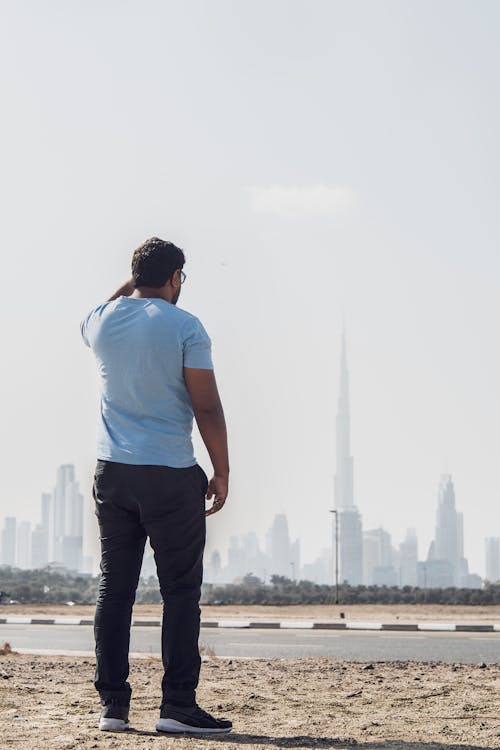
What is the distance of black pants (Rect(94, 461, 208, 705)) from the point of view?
437 centimetres

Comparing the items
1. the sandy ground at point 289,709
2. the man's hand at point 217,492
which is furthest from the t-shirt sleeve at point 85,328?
the sandy ground at point 289,709

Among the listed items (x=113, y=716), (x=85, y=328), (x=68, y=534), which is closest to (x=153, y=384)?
(x=85, y=328)

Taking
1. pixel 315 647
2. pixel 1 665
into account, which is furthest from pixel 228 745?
pixel 315 647

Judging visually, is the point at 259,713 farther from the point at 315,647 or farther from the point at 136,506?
the point at 315,647

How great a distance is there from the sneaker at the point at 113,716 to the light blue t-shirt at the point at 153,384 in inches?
38.1

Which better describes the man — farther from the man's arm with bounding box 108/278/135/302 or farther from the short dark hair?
the man's arm with bounding box 108/278/135/302

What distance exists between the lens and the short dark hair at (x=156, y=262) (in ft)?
15.3

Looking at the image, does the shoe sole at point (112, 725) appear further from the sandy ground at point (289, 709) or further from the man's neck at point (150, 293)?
the man's neck at point (150, 293)

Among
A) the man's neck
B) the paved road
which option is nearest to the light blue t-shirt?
the man's neck

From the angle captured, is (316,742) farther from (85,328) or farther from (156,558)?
(85,328)

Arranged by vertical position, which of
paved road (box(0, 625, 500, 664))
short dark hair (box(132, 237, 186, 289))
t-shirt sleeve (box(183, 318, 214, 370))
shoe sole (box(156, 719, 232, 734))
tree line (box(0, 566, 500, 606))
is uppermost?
short dark hair (box(132, 237, 186, 289))

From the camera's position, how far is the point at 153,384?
176 inches

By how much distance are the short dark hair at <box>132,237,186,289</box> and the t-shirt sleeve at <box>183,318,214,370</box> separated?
29cm

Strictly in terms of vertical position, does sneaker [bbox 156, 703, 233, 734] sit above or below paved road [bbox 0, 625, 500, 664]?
above
